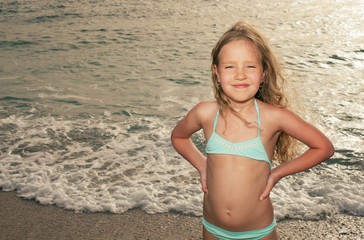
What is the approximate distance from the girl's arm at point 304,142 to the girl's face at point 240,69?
226mm

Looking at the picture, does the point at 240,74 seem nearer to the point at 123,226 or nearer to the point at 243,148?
the point at 243,148

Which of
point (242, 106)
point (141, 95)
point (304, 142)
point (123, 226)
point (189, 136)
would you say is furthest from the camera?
point (141, 95)

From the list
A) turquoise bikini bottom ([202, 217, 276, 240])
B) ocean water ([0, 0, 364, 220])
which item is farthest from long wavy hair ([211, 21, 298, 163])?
ocean water ([0, 0, 364, 220])

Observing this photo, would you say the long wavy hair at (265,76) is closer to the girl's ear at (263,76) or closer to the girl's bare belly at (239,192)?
the girl's ear at (263,76)

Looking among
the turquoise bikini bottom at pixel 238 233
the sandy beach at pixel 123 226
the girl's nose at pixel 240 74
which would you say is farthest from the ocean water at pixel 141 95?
the girl's nose at pixel 240 74

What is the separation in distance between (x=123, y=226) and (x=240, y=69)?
184 cm

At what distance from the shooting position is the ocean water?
3.96m

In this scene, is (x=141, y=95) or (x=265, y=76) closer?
(x=265, y=76)

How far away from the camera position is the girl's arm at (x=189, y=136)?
234 centimetres

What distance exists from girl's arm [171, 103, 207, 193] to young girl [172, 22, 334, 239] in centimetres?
8

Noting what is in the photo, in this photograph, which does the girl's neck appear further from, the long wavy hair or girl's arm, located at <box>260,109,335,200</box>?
girl's arm, located at <box>260,109,335,200</box>

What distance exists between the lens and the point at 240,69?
7.14 feet

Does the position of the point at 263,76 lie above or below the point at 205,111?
above

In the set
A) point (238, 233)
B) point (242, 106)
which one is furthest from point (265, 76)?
point (238, 233)
